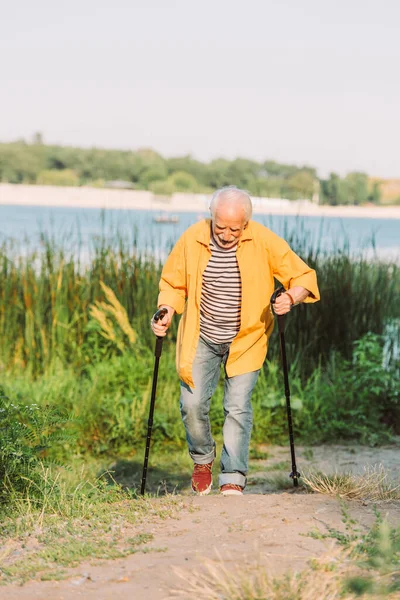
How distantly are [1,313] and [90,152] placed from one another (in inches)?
2501

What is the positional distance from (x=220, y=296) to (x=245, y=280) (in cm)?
18

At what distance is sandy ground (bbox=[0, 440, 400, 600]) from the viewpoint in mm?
3400

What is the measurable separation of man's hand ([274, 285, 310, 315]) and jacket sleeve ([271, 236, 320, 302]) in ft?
0.11

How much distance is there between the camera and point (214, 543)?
3.84 meters

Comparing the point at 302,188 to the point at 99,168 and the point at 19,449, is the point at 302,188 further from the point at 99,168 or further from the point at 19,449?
the point at 99,168

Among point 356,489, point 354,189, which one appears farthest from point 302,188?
point 356,489

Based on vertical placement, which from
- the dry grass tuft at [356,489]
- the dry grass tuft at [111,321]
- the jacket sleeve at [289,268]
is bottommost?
the dry grass tuft at [356,489]

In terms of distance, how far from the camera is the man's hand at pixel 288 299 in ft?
16.4

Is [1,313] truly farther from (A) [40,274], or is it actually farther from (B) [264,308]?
(B) [264,308]

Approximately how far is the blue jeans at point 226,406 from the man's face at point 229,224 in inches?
23.5

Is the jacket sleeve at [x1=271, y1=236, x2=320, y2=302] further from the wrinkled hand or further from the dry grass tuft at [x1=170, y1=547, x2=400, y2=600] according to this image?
the dry grass tuft at [x1=170, y1=547, x2=400, y2=600]

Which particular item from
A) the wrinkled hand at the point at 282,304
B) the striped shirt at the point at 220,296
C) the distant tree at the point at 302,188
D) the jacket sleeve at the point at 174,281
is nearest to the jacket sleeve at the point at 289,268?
the wrinkled hand at the point at 282,304

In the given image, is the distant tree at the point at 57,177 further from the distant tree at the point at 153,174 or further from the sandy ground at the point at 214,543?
the sandy ground at the point at 214,543

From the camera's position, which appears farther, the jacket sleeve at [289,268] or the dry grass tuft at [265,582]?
the jacket sleeve at [289,268]
